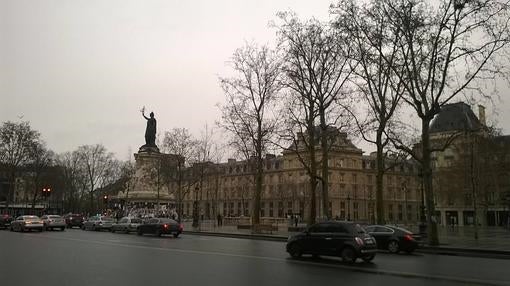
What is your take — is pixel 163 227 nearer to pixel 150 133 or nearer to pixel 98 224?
pixel 98 224

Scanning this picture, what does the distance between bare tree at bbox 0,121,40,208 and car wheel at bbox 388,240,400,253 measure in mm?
60146

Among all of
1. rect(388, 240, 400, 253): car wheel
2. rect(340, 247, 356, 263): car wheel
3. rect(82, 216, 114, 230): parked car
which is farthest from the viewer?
rect(82, 216, 114, 230): parked car

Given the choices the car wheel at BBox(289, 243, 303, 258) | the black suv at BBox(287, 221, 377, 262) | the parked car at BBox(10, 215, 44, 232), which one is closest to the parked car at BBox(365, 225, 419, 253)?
the black suv at BBox(287, 221, 377, 262)

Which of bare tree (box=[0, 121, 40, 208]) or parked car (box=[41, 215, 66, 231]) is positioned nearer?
parked car (box=[41, 215, 66, 231])

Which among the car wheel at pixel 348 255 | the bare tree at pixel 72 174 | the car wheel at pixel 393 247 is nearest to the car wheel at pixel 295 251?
the car wheel at pixel 348 255

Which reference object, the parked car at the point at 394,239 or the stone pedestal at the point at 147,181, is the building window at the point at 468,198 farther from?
the parked car at the point at 394,239

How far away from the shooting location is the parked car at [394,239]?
26125mm

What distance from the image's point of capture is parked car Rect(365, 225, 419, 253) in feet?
85.7

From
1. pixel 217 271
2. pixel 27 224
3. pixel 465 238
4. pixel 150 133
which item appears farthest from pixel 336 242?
pixel 150 133

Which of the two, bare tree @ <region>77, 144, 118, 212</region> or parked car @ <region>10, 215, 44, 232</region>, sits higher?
bare tree @ <region>77, 144, 118, 212</region>

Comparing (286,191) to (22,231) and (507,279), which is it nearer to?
(22,231)

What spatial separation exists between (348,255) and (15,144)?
214 feet

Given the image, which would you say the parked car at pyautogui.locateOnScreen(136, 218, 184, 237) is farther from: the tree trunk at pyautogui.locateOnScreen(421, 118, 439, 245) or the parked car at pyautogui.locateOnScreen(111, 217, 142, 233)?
the tree trunk at pyautogui.locateOnScreen(421, 118, 439, 245)

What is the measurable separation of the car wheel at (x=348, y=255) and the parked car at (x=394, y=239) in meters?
7.27
